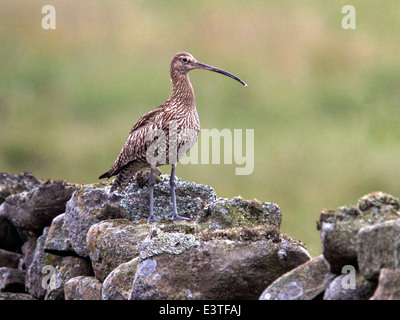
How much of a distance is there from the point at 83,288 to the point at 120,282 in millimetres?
1369

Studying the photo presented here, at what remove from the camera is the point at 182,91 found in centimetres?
1439

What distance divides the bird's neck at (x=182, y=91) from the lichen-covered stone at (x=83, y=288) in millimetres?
3344

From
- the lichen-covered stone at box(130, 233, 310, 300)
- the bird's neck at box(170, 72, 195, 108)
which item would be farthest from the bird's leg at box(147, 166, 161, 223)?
the lichen-covered stone at box(130, 233, 310, 300)

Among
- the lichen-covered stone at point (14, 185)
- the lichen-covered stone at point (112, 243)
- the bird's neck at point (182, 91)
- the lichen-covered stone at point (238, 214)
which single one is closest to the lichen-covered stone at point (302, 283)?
the lichen-covered stone at point (238, 214)

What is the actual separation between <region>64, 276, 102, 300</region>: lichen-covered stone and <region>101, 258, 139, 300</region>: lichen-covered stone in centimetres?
77

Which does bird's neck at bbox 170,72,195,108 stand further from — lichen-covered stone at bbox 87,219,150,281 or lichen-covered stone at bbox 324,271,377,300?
lichen-covered stone at bbox 324,271,377,300

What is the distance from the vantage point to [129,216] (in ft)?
43.1

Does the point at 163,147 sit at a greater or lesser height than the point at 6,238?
greater

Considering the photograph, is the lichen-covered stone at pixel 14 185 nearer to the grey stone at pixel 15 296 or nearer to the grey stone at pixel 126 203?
the grey stone at pixel 15 296

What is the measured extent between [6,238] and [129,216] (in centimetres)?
336

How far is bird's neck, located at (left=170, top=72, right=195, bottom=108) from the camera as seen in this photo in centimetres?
1428
